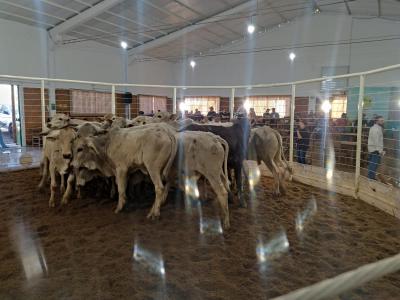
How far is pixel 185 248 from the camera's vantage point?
3.28 m

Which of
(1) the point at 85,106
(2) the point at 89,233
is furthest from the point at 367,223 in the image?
(1) the point at 85,106

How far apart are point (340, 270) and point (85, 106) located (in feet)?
44.9

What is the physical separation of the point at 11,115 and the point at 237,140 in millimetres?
12393

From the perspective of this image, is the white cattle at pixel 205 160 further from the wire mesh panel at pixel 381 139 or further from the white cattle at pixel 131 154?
the wire mesh panel at pixel 381 139

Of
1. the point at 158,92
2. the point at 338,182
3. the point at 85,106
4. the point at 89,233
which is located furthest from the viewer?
the point at 158,92

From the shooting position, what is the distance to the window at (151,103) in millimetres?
17547

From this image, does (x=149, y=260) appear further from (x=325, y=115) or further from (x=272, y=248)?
(x=325, y=115)

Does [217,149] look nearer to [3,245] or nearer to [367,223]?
[367,223]

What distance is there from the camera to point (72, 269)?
9.23 feet

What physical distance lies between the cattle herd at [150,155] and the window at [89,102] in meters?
9.44

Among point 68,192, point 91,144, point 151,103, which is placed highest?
point 151,103

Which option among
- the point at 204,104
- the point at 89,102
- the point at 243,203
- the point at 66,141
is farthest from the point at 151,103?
the point at 243,203

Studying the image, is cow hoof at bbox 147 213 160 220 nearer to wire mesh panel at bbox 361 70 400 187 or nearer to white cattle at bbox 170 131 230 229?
white cattle at bbox 170 131 230 229

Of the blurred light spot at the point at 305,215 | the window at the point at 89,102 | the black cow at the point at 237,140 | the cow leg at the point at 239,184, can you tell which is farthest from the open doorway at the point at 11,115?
the blurred light spot at the point at 305,215
